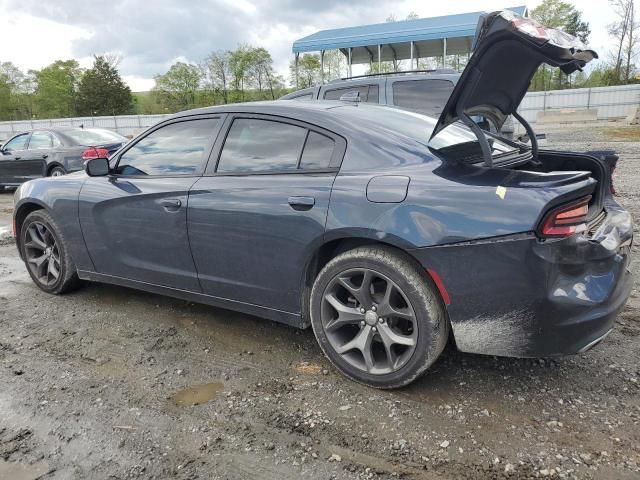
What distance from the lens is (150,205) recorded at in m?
3.49

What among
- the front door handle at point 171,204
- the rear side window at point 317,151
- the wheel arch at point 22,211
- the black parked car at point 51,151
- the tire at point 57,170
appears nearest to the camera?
the rear side window at point 317,151

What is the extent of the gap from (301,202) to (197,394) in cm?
122

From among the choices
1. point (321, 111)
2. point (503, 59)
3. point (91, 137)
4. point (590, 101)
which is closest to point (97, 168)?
point (321, 111)

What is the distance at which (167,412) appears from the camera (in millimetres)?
2666

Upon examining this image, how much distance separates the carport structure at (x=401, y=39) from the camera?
755 inches

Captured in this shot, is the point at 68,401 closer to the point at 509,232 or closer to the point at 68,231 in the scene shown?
the point at 68,231

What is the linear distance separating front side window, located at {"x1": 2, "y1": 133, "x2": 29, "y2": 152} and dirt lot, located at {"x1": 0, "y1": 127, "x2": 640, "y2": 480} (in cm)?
914

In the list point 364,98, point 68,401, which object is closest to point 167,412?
point 68,401

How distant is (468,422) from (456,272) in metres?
0.73

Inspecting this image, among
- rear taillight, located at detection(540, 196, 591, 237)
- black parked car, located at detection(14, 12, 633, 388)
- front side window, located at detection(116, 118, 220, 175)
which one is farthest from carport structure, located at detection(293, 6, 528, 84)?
rear taillight, located at detection(540, 196, 591, 237)

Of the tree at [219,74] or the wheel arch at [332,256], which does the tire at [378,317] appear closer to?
the wheel arch at [332,256]

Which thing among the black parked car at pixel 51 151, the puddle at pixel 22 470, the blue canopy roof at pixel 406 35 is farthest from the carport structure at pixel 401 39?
the puddle at pixel 22 470

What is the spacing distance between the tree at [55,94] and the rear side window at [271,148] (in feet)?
222

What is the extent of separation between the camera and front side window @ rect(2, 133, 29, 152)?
11172mm
